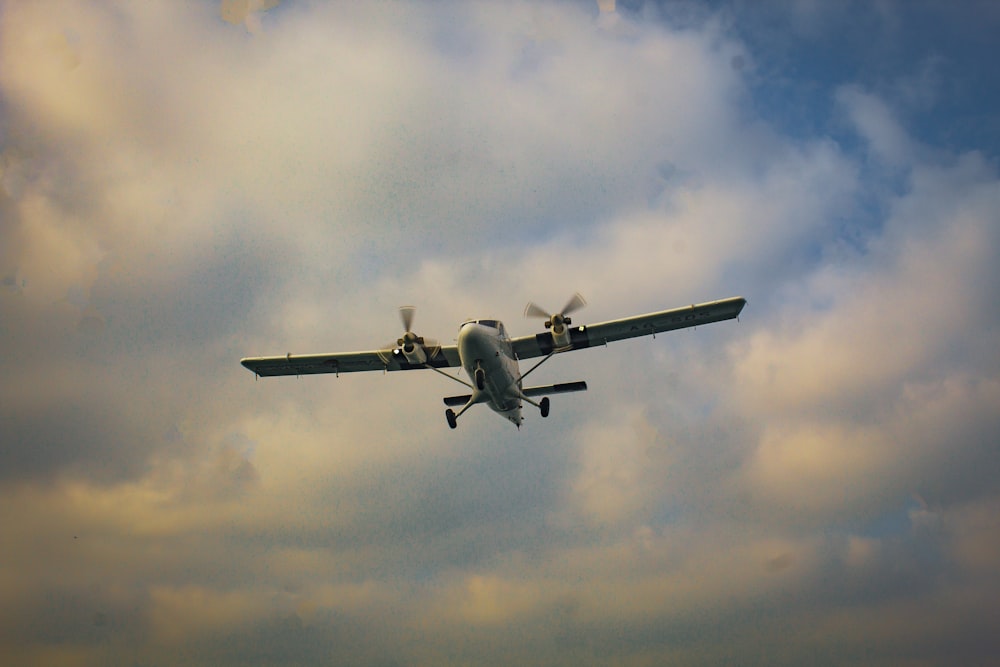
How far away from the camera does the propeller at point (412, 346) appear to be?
37406 millimetres

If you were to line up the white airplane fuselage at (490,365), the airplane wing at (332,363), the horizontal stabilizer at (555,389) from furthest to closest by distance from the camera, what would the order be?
1. the airplane wing at (332,363)
2. the horizontal stabilizer at (555,389)
3. the white airplane fuselage at (490,365)

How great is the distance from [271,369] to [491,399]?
14.0 m

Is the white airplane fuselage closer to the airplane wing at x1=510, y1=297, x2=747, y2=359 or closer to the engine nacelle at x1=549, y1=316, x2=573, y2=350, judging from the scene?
the airplane wing at x1=510, y1=297, x2=747, y2=359

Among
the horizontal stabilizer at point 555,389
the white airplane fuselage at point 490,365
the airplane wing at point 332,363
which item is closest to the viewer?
the white airplane fuselage at point 490,365

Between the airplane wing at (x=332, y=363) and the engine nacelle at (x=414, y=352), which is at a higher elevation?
the airplane wing at (x=332, y=363)

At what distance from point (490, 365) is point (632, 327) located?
31.0 ft

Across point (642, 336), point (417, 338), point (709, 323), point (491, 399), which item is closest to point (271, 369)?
point (417, 338)

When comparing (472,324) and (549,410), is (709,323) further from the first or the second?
(472,324)

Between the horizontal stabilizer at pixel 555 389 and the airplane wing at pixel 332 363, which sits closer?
the horizontal stabilizer at pixel 555 389

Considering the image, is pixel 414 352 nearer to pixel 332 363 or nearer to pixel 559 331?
pixel 332 363

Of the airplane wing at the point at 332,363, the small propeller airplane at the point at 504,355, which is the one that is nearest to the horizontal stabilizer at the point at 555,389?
the small propeller airplane at the point at 504,355

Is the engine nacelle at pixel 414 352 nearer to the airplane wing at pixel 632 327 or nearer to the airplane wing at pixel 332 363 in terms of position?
the airplane wing at pixel 332 363

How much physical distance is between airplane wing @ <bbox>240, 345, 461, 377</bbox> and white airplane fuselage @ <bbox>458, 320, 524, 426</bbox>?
14.5 feet

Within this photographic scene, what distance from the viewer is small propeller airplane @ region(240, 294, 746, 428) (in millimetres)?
34281
